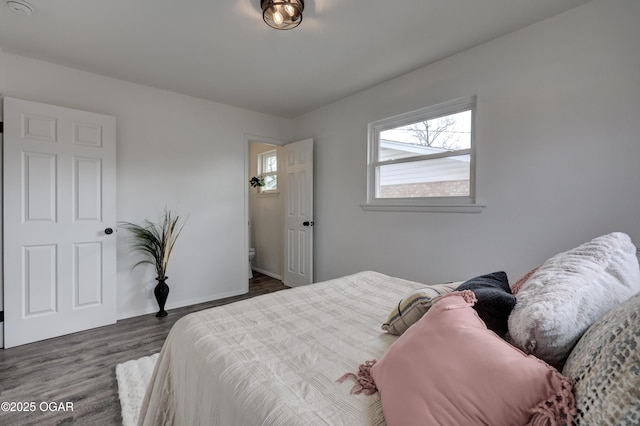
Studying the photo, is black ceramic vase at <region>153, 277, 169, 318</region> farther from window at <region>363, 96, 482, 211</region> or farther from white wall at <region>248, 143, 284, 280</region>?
window at <region>363, 96, 482, 211</region>

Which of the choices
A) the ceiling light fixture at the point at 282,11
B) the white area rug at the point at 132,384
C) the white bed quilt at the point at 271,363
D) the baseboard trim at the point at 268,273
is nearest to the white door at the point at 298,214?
the baseboard trim at the point at 268,273

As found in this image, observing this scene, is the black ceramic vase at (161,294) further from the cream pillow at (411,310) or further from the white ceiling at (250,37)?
the cream pillow at (411,310)

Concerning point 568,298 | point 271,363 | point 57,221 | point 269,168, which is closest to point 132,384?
point 271,363

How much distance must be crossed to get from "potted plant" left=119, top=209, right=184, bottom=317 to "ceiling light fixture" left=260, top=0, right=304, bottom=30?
2.34m

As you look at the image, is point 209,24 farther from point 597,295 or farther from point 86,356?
point 86,356

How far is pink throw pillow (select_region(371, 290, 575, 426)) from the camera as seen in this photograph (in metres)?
0.58

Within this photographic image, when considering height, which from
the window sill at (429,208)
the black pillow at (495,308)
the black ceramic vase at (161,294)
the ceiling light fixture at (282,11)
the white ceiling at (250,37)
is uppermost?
the white ceiling at (250,37)

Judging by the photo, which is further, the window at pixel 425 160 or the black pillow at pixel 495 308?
the window at pixel 425 160

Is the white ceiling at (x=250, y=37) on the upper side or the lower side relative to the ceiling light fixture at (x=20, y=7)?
upper

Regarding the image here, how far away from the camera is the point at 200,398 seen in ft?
3.29

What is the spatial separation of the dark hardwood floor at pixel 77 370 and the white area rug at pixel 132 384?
4cm

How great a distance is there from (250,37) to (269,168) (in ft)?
9.37

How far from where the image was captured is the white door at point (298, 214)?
3842 mm

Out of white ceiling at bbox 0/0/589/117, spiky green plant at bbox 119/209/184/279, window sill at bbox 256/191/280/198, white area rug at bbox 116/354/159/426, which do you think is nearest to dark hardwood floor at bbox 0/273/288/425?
white area rug at bbox 116/354/159/426
